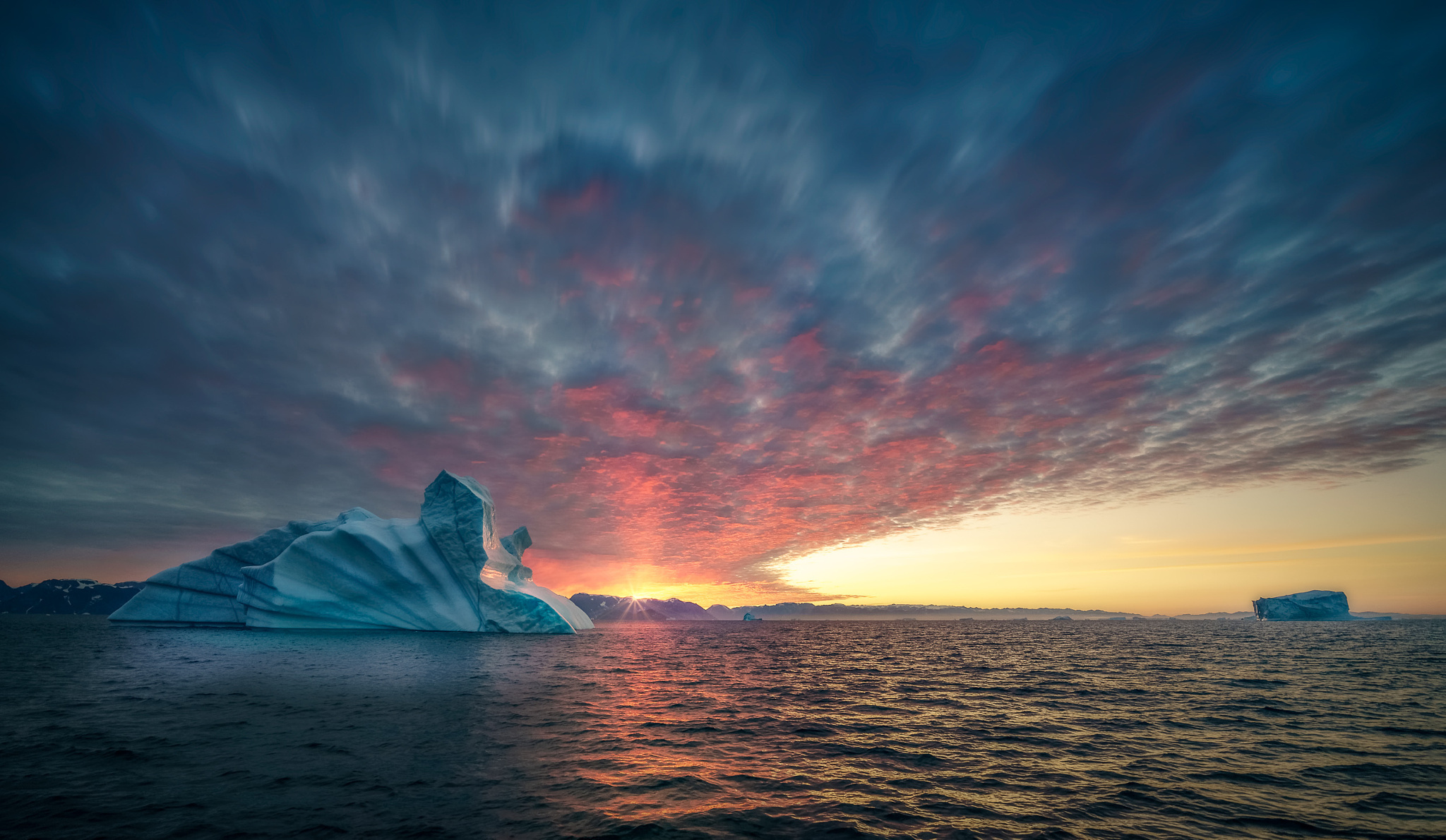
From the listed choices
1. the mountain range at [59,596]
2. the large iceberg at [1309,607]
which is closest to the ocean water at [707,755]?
the large iceberg at [1309,607]

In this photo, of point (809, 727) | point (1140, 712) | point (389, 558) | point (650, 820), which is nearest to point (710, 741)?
point (809, 727)

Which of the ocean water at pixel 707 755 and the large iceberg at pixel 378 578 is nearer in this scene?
the ocean water at pixel 707 755

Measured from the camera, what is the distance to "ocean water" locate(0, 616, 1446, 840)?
7578mm

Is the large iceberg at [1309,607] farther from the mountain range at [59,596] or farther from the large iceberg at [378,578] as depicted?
the mountain range at [59,596]

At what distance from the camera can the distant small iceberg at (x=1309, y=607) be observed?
115 m

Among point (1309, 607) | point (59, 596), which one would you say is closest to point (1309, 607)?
point (1309, 607)

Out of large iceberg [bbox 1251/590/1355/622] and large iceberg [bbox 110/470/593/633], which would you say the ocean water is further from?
large iceberg [bbox 1251/590/1355/622]

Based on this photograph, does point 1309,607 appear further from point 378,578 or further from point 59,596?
point 59,596

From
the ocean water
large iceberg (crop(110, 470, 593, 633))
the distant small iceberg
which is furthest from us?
the distant small iceberg

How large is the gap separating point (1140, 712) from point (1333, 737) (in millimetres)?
3959

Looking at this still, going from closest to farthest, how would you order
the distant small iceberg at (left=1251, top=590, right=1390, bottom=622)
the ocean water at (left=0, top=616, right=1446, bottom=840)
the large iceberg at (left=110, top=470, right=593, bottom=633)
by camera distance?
the ocean water at (left=0, top=616, right=1446, bottom=840) → the large iceberg at (left=110, top=470, right=593, bottom=633) → the distant small iceberg at (left=1251, top=590, right=1390, bottom=622)

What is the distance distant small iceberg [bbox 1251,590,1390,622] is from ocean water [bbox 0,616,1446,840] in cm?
14121

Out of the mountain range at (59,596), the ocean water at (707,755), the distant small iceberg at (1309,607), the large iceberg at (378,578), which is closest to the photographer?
the ocean water at (707,755)

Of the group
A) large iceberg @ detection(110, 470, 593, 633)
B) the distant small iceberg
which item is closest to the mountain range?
large iceberg @ detection(110, 470, 593, 633)
